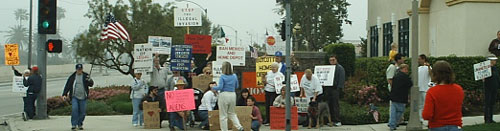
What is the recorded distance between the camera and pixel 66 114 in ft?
61.6

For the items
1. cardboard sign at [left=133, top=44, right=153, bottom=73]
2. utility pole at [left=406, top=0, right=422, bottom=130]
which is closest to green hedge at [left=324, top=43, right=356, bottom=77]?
cardboard sign at [left=133, top=44, right=153, bottom=73]

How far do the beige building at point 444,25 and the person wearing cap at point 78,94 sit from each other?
1189cm

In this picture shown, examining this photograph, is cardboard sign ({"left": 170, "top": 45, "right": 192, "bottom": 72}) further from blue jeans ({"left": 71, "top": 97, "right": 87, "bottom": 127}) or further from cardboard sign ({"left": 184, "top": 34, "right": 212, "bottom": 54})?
blue jeans ({"left": 71, "top": 97, "right": 87, "bottom": 127})

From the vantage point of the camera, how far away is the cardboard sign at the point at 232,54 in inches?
652

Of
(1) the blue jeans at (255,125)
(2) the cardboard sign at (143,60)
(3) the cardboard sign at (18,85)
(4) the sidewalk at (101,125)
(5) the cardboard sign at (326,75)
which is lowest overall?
(4) the sidewalk at (101,125)

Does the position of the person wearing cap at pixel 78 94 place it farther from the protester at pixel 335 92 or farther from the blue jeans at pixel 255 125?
the protester at pixel 335 92

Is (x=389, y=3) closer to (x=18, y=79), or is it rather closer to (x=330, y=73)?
(x=330, y=73)

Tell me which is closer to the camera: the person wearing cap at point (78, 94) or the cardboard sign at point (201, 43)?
the person wearing cap at point (78, 94)

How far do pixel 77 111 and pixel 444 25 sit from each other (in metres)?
13.3

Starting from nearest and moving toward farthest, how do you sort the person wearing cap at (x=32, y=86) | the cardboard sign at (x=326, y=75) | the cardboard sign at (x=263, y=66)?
1. the cardboard sign at (x=326, y=75)
2. the cardboard sign at (x=263, y=66)
3. the person wearing cap at (x=32, y=86)

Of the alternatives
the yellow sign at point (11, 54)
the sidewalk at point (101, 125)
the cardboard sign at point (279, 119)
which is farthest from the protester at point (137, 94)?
the yellow sign at point (11, 54)

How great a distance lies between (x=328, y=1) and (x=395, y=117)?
39.9m

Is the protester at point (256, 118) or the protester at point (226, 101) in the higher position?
the protester at point (226, 101)

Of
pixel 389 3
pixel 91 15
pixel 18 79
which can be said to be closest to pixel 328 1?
pixel 389 3
